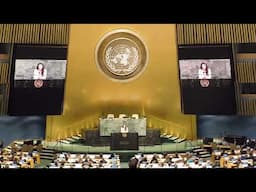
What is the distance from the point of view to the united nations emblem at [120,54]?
47.6 feet

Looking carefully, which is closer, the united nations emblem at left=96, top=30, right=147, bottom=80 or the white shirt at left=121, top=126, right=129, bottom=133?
the white shirt at left=121, top=126, right=129, bottom=133

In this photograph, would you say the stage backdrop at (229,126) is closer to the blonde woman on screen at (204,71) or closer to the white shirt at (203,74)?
the white shirt at (203,74)

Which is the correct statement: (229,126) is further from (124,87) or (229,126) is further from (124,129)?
(124,87)

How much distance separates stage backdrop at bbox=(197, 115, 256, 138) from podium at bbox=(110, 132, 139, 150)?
344cm

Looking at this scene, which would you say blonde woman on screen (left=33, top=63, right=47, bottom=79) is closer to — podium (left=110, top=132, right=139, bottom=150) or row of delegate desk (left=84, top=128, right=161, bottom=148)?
row of delegate desk (left=84, top=128, right=161, bottom=148)

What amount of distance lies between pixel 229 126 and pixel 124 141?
14.3ft

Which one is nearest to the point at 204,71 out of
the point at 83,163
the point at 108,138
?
the point at 108,138

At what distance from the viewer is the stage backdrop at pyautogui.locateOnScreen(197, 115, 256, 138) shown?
13812 mm

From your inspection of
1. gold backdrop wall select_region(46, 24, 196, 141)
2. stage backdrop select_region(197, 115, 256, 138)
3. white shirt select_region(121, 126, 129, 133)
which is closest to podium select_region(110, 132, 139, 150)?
white shirt select_region(121, 126, 129, 133)

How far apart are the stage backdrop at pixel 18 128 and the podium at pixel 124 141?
3.47 m
